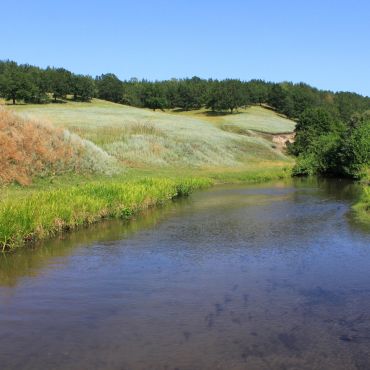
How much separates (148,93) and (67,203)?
128182mm

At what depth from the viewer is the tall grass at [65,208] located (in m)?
20.4

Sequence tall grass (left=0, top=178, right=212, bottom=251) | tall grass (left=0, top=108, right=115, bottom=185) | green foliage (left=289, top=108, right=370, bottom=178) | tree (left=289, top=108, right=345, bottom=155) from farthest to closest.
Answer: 1. tree (left=289, top=108, right=345, bottom=155)
2. green foliage (left=289, top=108, right=370, bottom=178)
3. tall grass (left=0, top=108, right=115, bottom=185)
4. tall grass (left=0, top=178, right=212, bottom=251)

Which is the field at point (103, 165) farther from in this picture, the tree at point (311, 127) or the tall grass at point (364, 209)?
the tall grass at point (364, 209)

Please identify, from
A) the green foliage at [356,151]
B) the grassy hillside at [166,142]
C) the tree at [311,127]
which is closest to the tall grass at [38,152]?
the grassy hillside at [166,142]

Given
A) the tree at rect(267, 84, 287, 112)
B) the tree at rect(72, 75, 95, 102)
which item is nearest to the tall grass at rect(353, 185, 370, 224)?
the tree at rect(72, 75, 95, 102)

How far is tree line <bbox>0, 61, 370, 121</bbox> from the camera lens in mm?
115688

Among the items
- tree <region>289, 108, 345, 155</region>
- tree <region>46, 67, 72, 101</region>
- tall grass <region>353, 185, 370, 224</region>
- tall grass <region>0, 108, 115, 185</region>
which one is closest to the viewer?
tall grass <region>353, 185, 370, 224</region>

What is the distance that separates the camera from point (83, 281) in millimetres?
16453

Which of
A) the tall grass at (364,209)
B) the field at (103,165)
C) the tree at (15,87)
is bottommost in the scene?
the tall grass at (364,209)

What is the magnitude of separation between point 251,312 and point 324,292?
10.1 feet

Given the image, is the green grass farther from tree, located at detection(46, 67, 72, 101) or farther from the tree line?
tree, located at detection(46, 67, 72, 101)

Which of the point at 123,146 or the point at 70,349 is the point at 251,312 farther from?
the point at 123,146

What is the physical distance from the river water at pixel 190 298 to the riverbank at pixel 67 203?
0.72 meters

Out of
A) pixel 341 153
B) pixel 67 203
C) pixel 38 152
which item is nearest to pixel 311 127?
pixel 341 153
